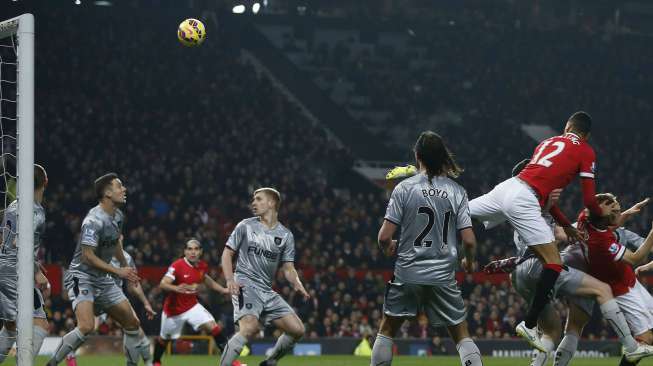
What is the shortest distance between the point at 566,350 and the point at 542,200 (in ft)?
5.04

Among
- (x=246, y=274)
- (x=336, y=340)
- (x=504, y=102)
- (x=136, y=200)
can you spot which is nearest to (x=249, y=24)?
(x=504, y=102)

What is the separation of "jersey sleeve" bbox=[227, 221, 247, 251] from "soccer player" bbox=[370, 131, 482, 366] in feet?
9.98

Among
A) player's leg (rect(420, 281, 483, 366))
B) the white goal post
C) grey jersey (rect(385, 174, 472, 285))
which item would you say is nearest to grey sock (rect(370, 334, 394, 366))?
player's leg (rect(420, 281, 483, 366))

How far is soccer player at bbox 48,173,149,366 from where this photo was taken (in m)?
11.0

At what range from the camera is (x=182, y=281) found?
52.7ft

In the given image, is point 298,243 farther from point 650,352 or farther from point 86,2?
point 650,352

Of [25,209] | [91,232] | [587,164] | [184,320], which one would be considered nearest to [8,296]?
[91,232]

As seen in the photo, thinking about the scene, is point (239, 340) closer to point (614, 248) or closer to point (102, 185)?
point (102, 185)

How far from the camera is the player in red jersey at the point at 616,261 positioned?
10.6 metres

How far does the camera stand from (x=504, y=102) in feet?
144

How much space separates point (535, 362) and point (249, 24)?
3487 cm

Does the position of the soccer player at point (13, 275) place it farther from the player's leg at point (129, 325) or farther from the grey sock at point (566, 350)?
the grey sock at point (566, 350)

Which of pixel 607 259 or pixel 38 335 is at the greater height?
pixel 607 259

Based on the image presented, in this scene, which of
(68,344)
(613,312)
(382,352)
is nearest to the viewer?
(382,352)
